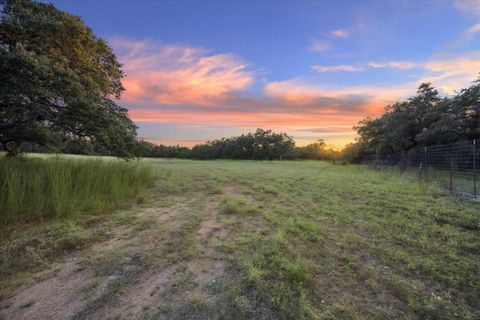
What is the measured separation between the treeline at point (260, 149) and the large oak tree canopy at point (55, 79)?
51468 mm

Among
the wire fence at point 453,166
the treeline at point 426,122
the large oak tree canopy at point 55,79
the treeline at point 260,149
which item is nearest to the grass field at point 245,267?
the large oak tree canopy at point 55,79

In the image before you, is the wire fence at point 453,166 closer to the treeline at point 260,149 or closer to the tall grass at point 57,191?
the tall grass at point 57,191

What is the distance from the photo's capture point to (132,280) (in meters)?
A: 2.13

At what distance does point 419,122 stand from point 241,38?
55.3ft

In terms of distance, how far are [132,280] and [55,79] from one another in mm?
4313

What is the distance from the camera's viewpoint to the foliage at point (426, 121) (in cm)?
1425

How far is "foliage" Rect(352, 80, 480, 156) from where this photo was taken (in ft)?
46.8

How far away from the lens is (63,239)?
2939 millimetres

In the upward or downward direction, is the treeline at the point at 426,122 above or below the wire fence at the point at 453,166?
above

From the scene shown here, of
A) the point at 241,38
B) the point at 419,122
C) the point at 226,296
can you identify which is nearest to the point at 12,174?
the point at 226,296

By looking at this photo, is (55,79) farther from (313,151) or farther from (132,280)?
(313,151)

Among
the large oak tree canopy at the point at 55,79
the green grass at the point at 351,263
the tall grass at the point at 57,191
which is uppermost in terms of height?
the large oak tree canopy at the point at 55,79

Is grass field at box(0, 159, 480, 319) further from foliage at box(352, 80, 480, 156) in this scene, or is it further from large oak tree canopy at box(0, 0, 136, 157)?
foliage at box(352, 80, 480, 156)

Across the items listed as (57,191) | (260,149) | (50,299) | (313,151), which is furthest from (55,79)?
(313,151)
